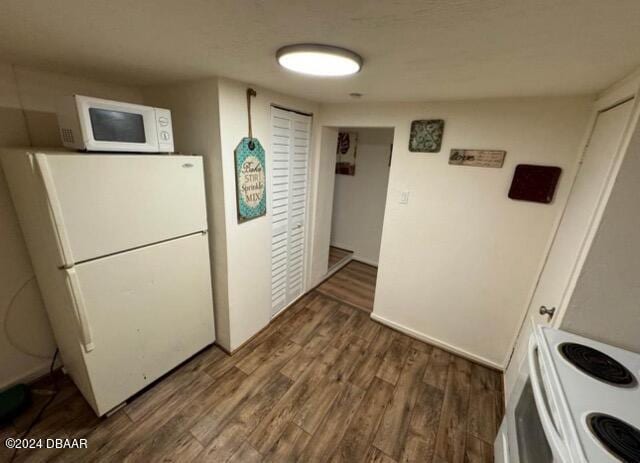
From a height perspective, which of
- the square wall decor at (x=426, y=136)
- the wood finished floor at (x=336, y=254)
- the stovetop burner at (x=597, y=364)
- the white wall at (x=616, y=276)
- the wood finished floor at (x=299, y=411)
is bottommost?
the wood finished floor at (x=299, y=411)

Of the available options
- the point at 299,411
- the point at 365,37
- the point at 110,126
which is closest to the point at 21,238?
the point at 110,126

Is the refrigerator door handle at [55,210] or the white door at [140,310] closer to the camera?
the refrigerator door handle at [55,210]

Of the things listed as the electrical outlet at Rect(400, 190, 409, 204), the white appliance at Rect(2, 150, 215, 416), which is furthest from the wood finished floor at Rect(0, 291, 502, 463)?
the electrical outlet at Rect(400, 190, 409, 204)

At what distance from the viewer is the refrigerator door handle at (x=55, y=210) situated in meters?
1.07

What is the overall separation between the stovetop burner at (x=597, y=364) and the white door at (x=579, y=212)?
17 centimetres

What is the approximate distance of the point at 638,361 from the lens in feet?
3.34

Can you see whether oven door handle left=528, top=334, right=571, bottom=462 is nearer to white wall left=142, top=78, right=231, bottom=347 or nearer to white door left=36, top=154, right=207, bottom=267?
white wall left=142, top=78, right=231, bottom=347

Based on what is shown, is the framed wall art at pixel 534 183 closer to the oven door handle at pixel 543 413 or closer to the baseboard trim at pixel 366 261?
the oven door handle at pixel 543 413

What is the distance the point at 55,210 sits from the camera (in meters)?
1.13

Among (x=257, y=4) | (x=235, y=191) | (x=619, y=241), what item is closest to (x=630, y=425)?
(x=619, y=241)

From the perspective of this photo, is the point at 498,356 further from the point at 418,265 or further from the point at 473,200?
the point at 473,200

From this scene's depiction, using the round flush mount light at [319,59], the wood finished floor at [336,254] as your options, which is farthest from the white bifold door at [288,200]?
the wood finished floor at [336,254]

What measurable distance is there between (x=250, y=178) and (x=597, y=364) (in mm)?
2006

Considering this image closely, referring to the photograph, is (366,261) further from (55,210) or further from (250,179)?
(55,210)
